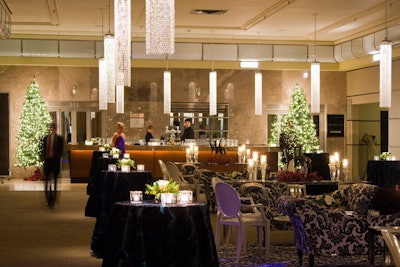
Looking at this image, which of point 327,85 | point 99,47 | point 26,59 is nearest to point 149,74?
point 99,47

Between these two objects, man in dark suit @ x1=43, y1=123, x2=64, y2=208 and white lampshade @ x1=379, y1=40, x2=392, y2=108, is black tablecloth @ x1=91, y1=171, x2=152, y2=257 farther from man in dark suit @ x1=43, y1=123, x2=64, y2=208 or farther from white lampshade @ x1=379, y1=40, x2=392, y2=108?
white lampshade @ x1=379, y1=40, x2=392, y2=108

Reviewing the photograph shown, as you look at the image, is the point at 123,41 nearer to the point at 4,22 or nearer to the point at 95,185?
the point at 95,185

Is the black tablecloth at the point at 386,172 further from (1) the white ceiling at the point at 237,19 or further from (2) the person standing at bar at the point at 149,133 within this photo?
(2) the person standing at bar at the point at 149,133

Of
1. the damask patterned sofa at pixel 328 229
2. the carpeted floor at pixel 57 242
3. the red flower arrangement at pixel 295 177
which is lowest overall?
the carpeted floor at pixel 57 242

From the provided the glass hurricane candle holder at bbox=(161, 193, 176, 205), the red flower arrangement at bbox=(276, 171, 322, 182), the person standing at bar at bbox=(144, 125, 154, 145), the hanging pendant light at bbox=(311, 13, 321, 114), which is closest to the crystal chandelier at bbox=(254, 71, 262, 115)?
the hanging pendant light at bbox=(311, 13, 321, 114)

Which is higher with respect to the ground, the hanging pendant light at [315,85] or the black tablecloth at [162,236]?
the hanging pendant light at [315,85]

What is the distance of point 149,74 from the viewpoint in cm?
2420

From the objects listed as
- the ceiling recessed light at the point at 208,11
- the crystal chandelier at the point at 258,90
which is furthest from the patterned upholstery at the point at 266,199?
the crystal chandelier at the point at 258,90

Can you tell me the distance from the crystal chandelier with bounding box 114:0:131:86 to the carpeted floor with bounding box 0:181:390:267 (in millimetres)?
2186

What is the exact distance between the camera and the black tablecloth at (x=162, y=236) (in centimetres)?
663

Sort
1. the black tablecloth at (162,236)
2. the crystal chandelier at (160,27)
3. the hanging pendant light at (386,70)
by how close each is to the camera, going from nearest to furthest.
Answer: the black tablecloth at (162,236) → the crystal chandelier at (160,27) → the hanging pendant light at (386,70)

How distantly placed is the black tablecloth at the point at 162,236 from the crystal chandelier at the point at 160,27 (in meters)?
1.46

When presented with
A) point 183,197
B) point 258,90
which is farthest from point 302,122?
point 183,197

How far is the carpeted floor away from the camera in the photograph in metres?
9.06
